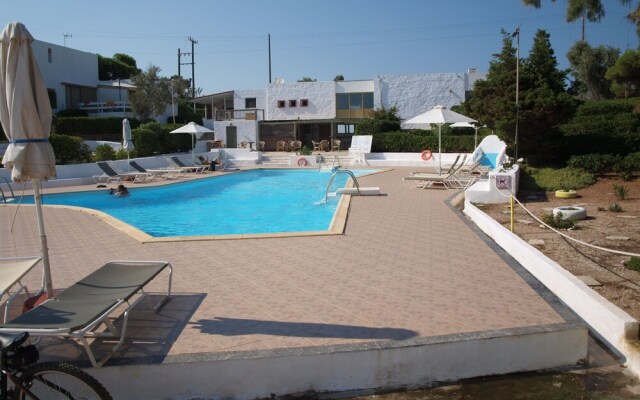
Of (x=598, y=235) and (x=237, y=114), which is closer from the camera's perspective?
(x=598, y=235)

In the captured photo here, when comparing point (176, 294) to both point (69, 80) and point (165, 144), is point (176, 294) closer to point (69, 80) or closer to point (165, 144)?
point (165, 144)

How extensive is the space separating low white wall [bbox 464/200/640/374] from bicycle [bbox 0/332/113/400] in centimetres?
408

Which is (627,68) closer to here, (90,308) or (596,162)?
(596,162)

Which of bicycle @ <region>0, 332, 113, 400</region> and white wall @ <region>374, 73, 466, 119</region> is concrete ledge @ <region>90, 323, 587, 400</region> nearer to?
bicycle @ <region>0, 332, 113, 400</region>

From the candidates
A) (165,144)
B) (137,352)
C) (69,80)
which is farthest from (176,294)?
(69,80)

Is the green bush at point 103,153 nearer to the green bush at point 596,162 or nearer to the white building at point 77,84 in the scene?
the white building at point 77,84

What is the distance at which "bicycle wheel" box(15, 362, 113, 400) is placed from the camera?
3146 millimetres

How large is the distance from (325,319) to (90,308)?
79.8 inches

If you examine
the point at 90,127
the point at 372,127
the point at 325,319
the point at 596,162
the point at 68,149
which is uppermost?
the point at 90,127

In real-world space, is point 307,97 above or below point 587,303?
above

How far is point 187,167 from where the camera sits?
78.1 feet

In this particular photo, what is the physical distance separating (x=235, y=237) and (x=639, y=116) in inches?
596

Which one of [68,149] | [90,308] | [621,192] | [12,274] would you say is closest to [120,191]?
[68,149]

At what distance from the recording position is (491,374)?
4.42m
